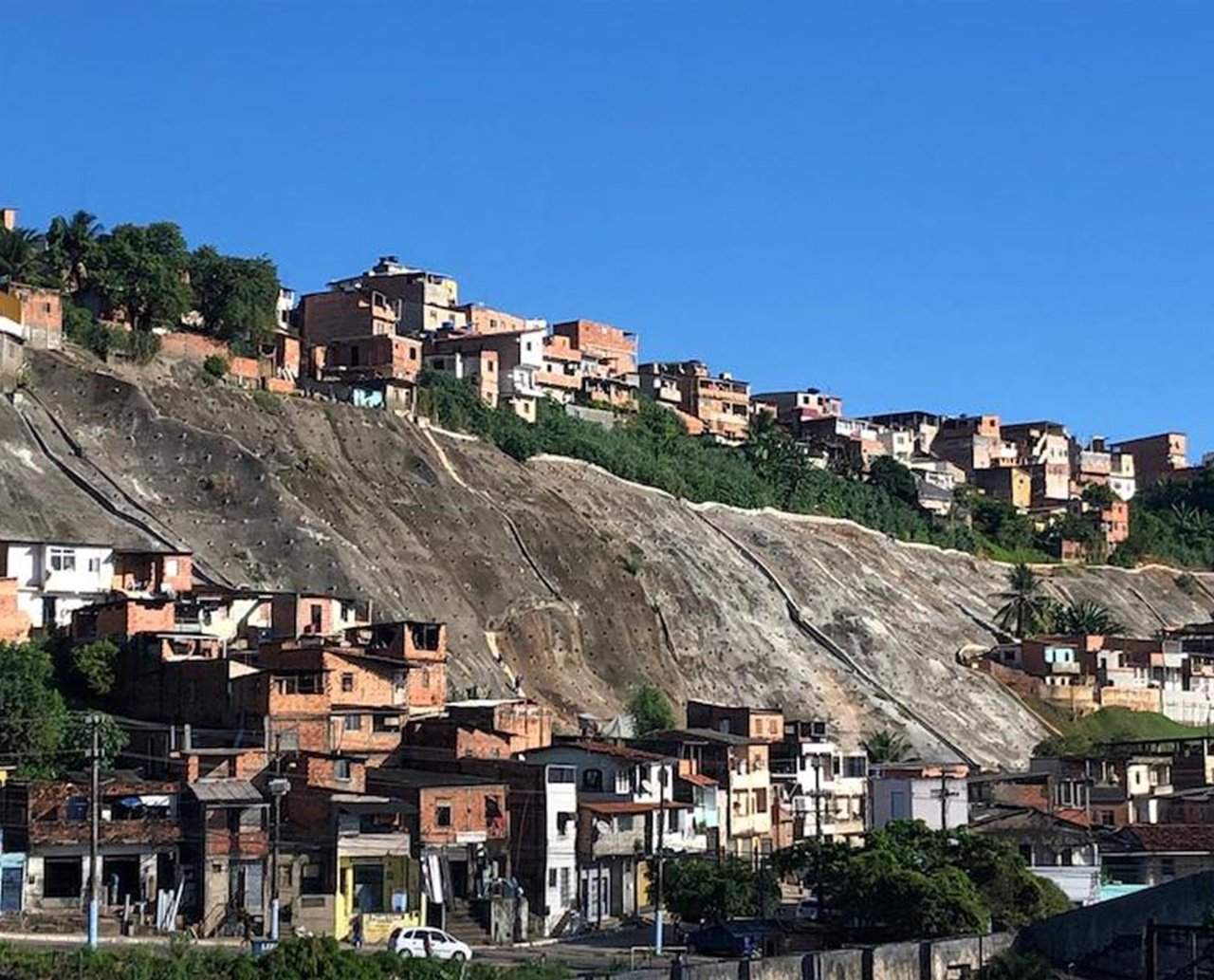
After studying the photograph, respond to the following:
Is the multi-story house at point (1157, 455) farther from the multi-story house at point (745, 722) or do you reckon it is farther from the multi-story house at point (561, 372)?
the multi-story house at point (745, 722)

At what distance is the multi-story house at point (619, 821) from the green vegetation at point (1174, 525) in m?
79.9

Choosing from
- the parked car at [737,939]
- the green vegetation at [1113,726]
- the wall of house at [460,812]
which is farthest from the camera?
the green vegetation at [1113,726]

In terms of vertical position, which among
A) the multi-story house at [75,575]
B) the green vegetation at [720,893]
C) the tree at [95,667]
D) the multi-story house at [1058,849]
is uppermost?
the multi-story house at [75,575]

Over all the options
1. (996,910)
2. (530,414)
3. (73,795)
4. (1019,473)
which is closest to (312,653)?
(73,795)

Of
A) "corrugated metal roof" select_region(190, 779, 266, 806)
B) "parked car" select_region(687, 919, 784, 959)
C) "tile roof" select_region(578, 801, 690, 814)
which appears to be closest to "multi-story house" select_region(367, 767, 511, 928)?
"tile roof" select_region(578, 801, 690, 814)

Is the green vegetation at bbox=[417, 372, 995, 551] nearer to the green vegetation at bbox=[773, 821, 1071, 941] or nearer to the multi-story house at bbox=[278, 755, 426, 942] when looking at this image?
the green vegetation at bbox=[773, 821, 1071, 941]

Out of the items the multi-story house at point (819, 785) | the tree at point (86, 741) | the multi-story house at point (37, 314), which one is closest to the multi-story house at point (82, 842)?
the tree at point (86, 741)

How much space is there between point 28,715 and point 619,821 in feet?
52.6

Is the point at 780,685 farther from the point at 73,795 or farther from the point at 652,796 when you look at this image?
the point at 73,795

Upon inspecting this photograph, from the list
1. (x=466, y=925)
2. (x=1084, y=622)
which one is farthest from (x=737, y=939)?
(x=1084, y=622)

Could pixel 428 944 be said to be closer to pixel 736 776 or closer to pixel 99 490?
pixel 736 776

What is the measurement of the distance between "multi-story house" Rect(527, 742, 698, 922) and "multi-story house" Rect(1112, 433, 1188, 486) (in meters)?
114

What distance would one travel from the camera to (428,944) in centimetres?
4547

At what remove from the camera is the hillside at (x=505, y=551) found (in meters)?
81.8
